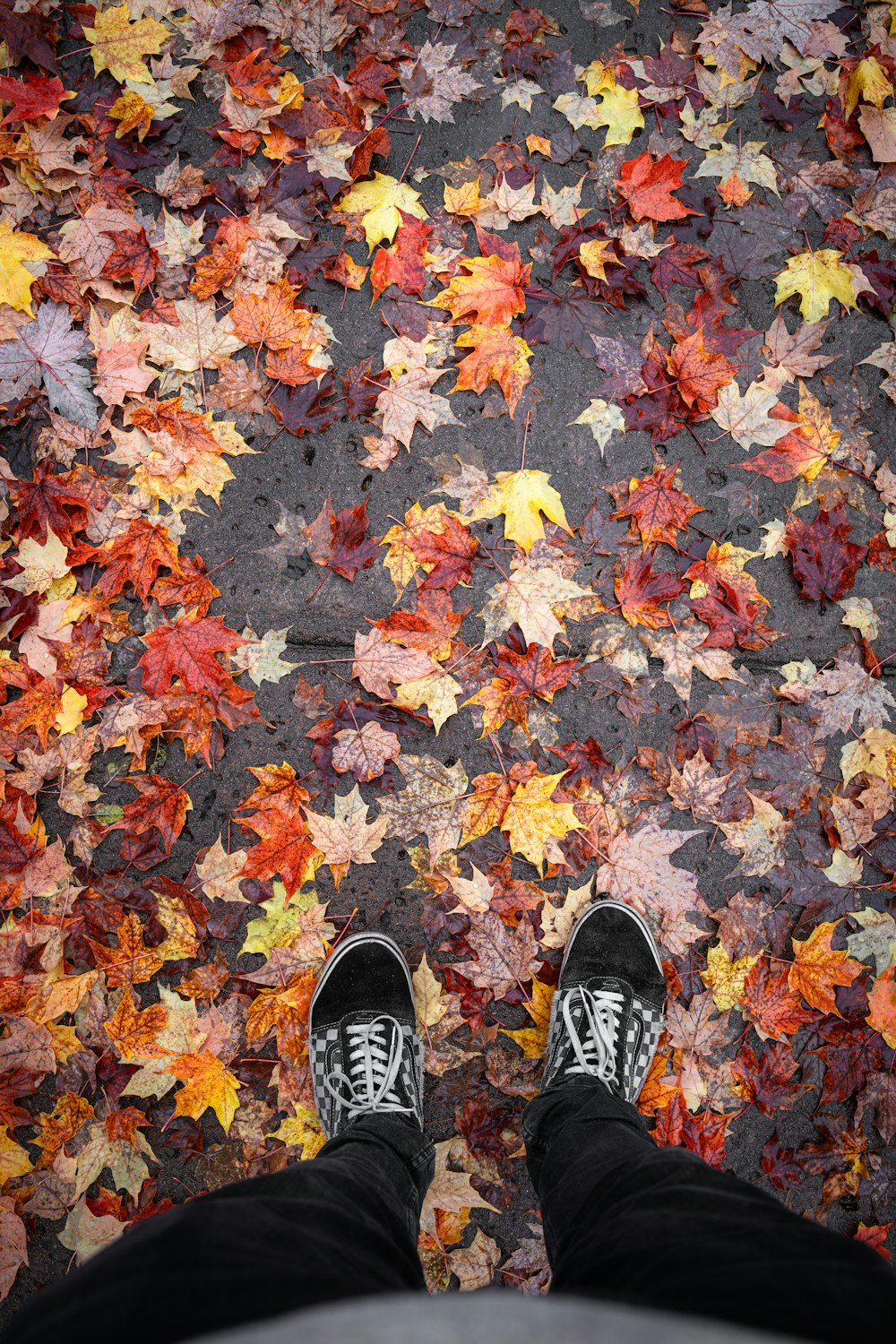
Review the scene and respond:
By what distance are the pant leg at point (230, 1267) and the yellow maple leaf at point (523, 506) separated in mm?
1541

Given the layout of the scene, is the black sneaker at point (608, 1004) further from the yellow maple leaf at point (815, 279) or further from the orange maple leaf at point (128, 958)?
the yellow maple leaf at point (815, 279)

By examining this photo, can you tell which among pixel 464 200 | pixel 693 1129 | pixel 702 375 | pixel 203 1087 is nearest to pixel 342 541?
pixel 464 200

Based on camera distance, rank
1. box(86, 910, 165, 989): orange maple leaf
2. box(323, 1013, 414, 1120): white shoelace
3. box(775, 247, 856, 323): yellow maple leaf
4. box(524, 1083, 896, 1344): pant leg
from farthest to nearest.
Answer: box(775, 247, 856, 323): yellow maple leaf, box(86, 910, 165, 989): orange maple leaf, box(323, 1013, 414, 1120): white shoelace, box(524, 1083, 896, 1344): pant leg

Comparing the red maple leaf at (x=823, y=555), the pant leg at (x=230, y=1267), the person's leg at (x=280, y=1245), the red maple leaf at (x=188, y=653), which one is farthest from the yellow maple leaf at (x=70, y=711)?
the red maple leaf at (x=823, y=555)

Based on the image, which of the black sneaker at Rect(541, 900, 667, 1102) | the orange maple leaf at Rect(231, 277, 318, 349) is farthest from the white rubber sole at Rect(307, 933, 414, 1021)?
the orange maple leaf at Rect(231, 277, 318, 349)

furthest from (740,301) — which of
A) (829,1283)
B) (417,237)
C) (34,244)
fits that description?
(829,1283)

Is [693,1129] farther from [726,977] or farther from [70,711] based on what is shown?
[70,711]

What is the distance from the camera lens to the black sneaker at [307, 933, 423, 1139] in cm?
189

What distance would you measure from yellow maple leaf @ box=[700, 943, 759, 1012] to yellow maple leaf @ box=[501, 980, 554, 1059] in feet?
1.42

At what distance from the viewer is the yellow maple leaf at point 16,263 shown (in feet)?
6.57

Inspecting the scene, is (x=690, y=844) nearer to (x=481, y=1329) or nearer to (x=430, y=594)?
(x=430, y=594)

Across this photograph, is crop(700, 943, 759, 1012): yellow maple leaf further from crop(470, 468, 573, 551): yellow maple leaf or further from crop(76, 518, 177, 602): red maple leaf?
crop(76, 518, 177, 602): red maple leaf

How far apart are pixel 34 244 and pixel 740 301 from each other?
77.7 inches

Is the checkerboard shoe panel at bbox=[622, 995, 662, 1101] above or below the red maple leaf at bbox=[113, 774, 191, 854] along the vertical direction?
below
